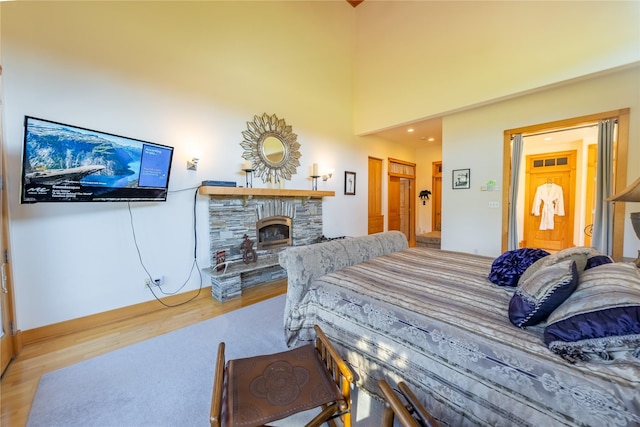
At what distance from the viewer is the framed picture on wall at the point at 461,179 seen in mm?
4148

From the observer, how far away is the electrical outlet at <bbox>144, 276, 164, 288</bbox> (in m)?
2.85

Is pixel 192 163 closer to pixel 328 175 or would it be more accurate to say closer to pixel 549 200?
pixel 328 175

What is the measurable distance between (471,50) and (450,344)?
432 centimetres

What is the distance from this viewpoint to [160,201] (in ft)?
9.37

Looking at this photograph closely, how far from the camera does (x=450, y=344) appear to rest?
1.12m

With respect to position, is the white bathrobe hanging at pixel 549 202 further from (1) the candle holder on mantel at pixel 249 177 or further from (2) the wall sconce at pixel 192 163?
(2) the wall sconce at pixel 192 163

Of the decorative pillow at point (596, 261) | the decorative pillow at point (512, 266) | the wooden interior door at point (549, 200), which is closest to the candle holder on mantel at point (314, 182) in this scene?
the decorative pillow at point (512, 266)

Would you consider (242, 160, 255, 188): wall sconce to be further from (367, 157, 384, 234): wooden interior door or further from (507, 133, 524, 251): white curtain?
(507, 133, 524, 251): white curtain

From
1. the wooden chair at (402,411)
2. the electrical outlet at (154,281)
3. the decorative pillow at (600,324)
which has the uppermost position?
the decorative pillow at (600,324)

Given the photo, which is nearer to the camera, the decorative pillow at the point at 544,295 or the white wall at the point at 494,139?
the decorative pillow at the point at 544,295

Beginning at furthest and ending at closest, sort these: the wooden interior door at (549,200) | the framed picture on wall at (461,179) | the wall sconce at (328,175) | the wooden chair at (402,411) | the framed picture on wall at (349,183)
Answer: the wooden interior door at (549,200) → the framed picture on wall at (349,183) → the wall sconce at (328,175) → the framed picture on wall at (461,179) → the wooden chair at (402,411)

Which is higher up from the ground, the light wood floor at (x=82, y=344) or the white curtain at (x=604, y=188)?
the white curtain at (x=604, y=188)

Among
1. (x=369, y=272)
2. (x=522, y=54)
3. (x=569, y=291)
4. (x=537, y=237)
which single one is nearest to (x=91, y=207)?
(x=369, y=272)

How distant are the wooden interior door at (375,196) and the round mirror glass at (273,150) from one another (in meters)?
2.53
